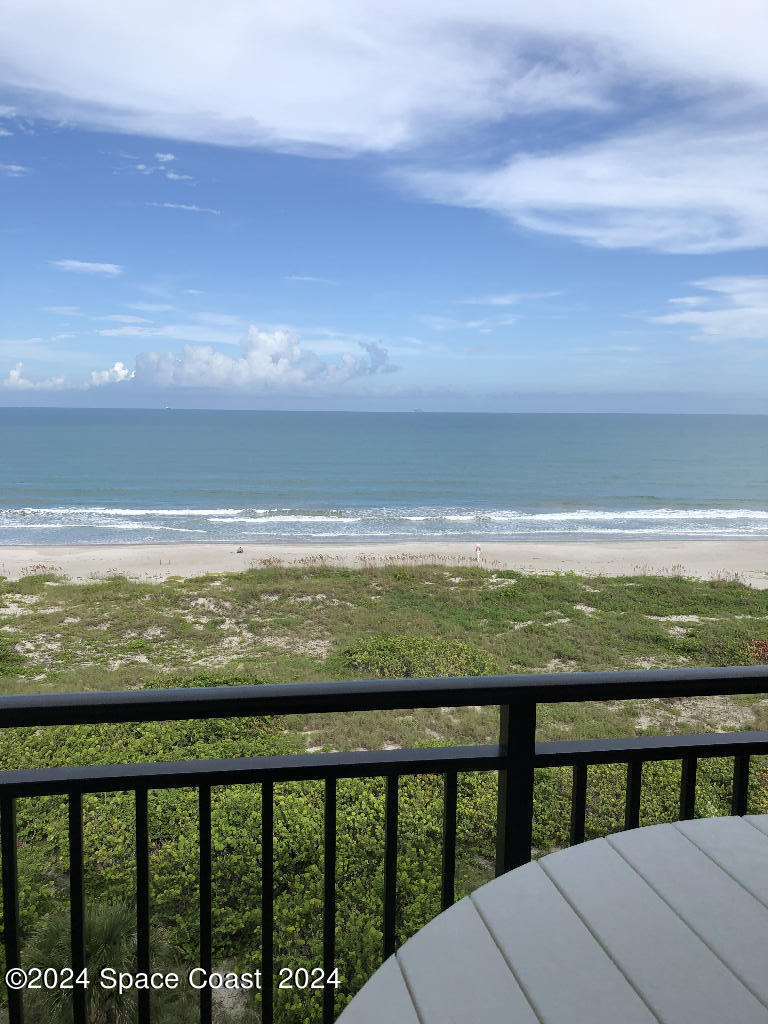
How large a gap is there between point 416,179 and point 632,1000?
4365 centimetres

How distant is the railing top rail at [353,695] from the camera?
40.7 inches

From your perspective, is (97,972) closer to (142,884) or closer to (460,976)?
(142,884)

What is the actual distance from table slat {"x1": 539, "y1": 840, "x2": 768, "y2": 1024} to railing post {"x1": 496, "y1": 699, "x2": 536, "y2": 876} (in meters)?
0.19

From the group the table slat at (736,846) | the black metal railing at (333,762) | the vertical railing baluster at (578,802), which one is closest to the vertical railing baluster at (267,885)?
the black metal railing at (333,762)

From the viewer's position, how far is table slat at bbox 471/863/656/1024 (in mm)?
758

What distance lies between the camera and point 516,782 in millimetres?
1246

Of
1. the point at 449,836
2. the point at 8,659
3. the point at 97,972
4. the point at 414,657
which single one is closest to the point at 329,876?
the point at 449,836

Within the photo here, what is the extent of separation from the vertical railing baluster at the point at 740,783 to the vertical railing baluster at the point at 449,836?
0.56m

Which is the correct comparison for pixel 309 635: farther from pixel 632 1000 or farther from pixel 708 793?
pixel 632 1000

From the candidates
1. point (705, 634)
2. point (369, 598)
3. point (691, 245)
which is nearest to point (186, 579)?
point (369, 598)

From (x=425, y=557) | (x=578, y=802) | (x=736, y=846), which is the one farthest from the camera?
(x=425, y=557)

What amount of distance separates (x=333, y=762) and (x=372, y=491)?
3048 centimetres

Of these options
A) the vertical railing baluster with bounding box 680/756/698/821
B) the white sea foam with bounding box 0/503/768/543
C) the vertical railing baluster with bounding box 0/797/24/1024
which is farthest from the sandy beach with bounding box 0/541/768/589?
the vertical railing baluster with bounding box 680/756/698/821

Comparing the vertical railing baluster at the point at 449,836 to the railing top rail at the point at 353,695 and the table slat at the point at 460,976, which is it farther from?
the table slat at the point at 460,976
